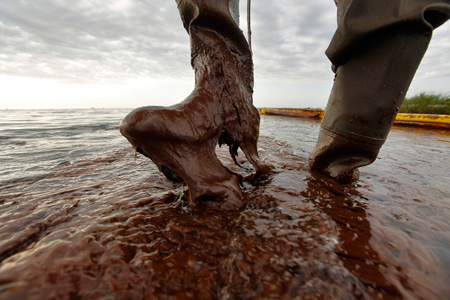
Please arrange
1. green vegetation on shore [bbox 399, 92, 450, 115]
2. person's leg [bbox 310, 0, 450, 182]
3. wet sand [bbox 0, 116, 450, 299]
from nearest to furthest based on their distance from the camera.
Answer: wet sand [bbox 0, 116, 450, 299] < person's leg [bbox 310, 0, 450, 182] < green vegetation on shore [bbox 399, 92, 450, 115]

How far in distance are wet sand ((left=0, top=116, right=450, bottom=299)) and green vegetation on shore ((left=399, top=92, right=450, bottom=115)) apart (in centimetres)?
1001

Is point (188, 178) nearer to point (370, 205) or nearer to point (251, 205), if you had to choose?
point (251, 205)

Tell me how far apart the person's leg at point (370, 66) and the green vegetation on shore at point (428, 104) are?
1019cm

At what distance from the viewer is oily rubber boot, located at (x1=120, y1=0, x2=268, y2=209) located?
127 cm

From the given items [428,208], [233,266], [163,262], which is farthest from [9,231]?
[428,208]

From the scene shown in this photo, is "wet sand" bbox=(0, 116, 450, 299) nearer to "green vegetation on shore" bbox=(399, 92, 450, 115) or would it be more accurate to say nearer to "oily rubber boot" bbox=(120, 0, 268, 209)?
"oily rubber boot" bbox=(120, 0, 268, 209)

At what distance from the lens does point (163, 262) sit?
35.0 inches

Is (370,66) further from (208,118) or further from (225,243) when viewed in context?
(225,243)

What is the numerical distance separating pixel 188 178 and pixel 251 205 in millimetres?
486

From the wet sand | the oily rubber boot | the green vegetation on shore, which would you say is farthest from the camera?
the green vegetation on shore

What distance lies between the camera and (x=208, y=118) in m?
1.51

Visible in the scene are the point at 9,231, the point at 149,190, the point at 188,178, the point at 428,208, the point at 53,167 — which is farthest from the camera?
the point at 53,167

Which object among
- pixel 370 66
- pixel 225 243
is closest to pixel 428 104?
pixel 370 66

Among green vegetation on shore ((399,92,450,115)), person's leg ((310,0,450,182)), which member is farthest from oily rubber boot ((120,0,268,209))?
green vegetation on shore ((399,92,450,115))
